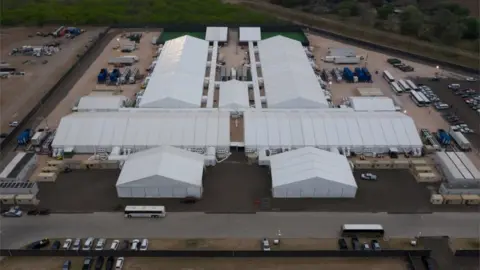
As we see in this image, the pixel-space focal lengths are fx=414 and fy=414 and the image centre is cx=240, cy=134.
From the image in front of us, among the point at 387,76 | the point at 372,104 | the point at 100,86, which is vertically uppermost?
the point at 387,76

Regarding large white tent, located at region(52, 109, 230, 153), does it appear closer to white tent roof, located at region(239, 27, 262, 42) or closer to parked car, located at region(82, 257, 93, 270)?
parked car, located at region(82, 257, 93, 270)

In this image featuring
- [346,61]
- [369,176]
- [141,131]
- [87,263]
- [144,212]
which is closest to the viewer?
[87,263]

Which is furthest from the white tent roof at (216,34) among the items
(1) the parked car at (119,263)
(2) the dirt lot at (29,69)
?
(1) the parked car at (119,263)

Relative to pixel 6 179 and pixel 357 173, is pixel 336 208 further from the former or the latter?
pixel 6 179

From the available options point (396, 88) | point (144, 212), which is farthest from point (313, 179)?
point (396, 88)

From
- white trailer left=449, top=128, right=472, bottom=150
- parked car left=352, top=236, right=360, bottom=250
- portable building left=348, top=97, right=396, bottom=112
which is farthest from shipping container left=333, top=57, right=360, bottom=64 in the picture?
parked car left=352, top=236, right=360, bottom=250

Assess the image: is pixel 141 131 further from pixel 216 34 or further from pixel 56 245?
pixel 216 34
